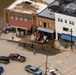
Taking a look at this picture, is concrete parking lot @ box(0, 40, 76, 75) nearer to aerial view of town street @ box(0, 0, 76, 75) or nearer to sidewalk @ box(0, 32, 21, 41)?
aerial view of town street @ box(0, 0, 76, 75)

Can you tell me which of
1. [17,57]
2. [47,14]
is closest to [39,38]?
[47,14]

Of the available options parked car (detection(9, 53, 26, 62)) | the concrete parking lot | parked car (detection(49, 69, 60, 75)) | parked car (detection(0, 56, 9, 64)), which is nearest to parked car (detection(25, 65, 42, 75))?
the concrete parking lot

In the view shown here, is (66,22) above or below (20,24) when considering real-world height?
above

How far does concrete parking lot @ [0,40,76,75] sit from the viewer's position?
7300cm

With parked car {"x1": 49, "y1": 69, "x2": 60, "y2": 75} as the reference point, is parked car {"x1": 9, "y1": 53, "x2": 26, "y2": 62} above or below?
above

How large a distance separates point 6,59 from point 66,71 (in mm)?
12508

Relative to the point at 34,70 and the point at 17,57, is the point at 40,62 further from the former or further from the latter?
the point at 17,57

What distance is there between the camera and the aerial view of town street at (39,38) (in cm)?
7425

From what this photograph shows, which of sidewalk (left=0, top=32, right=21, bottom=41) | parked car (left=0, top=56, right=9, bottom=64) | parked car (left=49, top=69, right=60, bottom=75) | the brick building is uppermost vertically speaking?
the brick building

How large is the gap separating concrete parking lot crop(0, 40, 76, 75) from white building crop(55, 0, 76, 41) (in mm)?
4400

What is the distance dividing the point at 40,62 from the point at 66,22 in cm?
1094

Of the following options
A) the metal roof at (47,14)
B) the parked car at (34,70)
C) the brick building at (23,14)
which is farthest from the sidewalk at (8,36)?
the parked car at (34,70)

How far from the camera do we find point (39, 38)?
8406cm

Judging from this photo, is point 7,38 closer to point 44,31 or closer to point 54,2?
point 44,31
